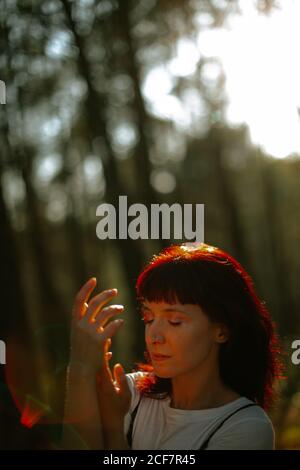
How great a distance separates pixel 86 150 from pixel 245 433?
1048 centimetres

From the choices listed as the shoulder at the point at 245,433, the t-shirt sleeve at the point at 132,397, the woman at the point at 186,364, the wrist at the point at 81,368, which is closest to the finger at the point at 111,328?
the woman at the point at 186,364

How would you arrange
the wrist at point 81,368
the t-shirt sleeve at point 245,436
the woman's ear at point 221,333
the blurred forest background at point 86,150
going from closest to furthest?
the t-shirt sleeve at point 245,436, the wrist at point 81,368, the woman's ear at point 221,333, the blurred forest background at point 86,150

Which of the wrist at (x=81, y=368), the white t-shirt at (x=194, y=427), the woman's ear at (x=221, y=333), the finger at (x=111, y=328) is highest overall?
the finger at (x=111, y=328)

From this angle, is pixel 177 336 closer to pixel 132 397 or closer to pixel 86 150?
pixel 132 397

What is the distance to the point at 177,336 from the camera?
211 cm

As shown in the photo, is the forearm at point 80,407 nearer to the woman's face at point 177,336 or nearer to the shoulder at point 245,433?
the woman's face at point 177,336

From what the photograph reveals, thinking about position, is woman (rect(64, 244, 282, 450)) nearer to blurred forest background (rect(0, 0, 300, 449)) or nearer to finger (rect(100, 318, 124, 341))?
finger (rect(100, 318, 124, 341))

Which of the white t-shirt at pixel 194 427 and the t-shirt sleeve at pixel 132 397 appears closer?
the white t-shirt at pixel 194 427

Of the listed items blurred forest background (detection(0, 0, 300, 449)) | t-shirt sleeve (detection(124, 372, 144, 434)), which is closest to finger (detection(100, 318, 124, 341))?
t-shirt sleeve (detection(124, 372, 144, 434))

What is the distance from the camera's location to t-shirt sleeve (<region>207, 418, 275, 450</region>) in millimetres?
1956

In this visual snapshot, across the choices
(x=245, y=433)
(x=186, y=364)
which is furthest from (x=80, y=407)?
(x=245, y=433)

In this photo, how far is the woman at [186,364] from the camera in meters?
2.05
